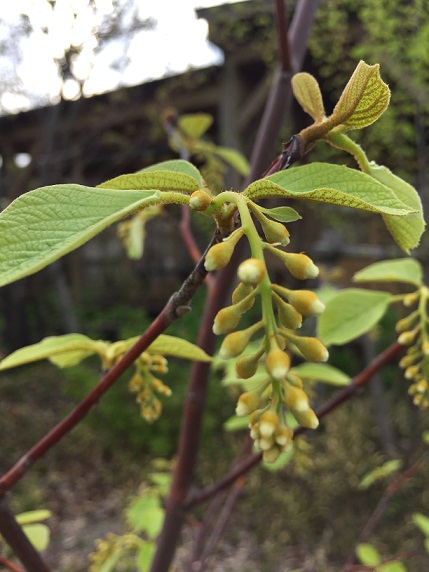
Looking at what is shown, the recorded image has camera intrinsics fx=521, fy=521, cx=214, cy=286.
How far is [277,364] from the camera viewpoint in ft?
0.87

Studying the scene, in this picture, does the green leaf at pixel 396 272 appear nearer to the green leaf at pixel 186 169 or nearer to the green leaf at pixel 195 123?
the green leaf at pixel 186 169

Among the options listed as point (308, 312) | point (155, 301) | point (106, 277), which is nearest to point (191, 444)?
point (308, 312)

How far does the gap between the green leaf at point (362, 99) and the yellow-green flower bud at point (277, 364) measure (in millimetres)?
188

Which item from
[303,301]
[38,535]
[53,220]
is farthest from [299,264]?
[38,535]

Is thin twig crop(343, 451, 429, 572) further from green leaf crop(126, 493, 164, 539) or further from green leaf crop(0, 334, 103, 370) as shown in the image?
green leaf crop(0, 334, 103, 370)

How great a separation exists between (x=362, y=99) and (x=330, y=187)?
0.28 feet

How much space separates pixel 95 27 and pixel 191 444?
485 cm

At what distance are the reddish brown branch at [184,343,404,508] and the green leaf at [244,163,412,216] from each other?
17.2 inches

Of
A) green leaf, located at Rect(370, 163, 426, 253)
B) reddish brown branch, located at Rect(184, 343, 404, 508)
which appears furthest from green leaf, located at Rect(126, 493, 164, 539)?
green leaf, located at Rect(370, 163, 426, 253)

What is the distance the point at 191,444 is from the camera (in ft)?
2.77

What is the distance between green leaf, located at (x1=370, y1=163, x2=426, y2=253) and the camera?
0.42 m

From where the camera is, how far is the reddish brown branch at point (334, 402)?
0.73 meters

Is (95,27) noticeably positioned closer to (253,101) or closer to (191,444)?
(253,101)

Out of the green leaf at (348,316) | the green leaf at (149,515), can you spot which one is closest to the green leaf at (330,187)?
the green leaf at (348,316)
